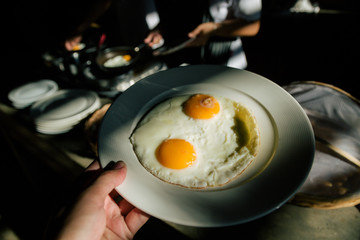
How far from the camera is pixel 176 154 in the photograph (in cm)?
122

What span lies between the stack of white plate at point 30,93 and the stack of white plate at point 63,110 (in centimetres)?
17

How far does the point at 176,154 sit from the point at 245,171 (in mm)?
422

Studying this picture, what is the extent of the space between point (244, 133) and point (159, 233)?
918mm

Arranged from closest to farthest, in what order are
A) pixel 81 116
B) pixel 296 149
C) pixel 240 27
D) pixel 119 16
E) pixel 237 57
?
1. pixel 296 149
2. pixel 81 116
3. pixel 240 27
4. pixel 237 57
5. pixel 119 16

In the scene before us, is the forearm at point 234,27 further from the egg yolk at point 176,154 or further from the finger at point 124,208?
the finger at point 124,208

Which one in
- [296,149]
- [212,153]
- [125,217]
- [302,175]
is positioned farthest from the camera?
[125,217]

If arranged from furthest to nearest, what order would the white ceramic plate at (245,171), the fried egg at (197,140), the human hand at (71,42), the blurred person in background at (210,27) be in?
1. the human hand at (71,42)
2. the blurred person in background at (210,27)
3. the fried egg at (197,140)
4. the white ceramic plate at (245,171)

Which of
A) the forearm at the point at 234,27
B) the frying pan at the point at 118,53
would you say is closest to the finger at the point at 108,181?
the frying pan at the point at 118,53

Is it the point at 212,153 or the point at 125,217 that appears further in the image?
the point at 125,217

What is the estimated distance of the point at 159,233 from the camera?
4.43 feet

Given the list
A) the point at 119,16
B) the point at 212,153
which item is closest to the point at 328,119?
the point at 212,153

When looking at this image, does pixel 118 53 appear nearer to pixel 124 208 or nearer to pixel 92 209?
pixel 124 208

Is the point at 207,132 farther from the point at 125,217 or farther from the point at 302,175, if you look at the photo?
the point at 125,217

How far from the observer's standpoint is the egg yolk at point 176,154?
1211mm
